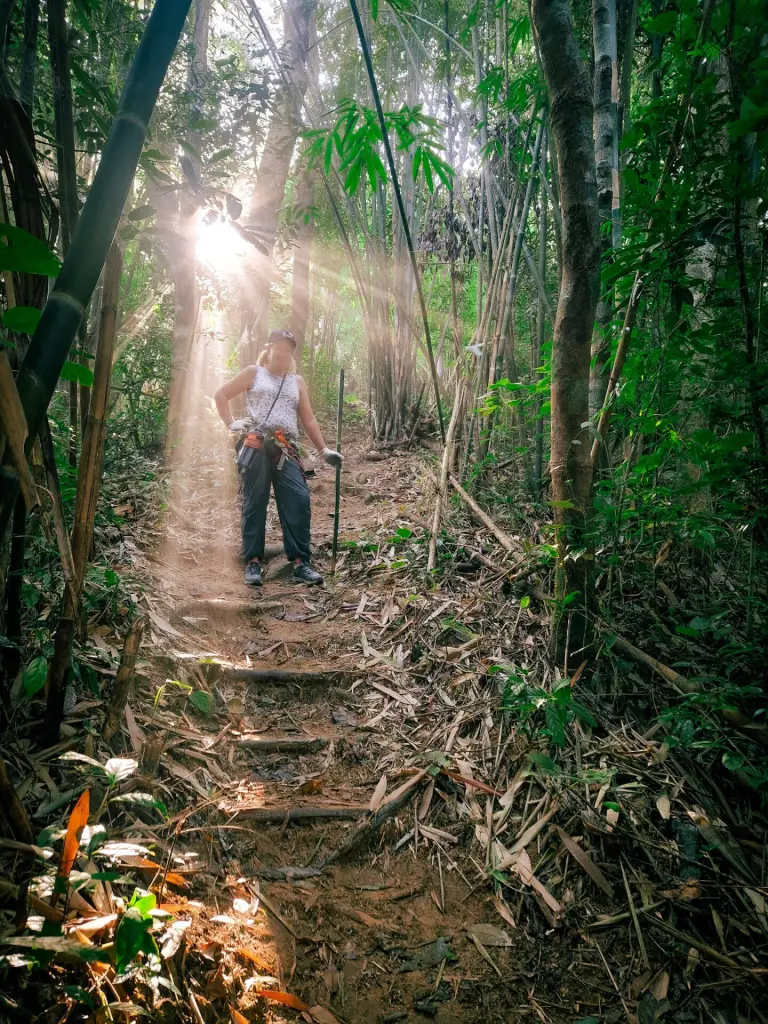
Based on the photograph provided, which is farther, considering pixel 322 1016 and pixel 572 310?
pixel 572 310

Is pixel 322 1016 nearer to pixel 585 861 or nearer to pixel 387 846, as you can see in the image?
pixel 387 846

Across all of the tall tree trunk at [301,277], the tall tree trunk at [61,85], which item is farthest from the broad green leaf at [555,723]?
the tall tree trunk at [301,277]

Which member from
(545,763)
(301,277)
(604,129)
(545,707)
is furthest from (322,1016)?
(301,277)

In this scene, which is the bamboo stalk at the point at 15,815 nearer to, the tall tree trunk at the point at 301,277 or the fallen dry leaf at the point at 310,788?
the fallen dry leaf at the point at 310,788

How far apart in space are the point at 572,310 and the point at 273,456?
2074mm

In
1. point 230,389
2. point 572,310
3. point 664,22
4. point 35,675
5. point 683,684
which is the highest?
point 664,22

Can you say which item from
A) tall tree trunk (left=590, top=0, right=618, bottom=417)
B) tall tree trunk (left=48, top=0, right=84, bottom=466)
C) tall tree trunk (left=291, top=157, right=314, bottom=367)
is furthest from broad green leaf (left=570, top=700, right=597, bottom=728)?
tall tree trunk (left=291, top=157, right=314, bottom=367)

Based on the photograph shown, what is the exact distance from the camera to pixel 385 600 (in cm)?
279

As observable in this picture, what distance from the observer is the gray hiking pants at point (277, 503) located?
324cm

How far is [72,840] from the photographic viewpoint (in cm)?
89

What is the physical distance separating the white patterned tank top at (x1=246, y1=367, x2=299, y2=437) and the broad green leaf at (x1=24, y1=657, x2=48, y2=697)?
2.24 metres

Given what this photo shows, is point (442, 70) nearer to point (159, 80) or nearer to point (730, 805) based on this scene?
point (159, 80)

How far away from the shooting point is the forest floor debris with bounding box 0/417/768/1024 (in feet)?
3.23

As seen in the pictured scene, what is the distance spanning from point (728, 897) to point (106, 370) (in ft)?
6.30
